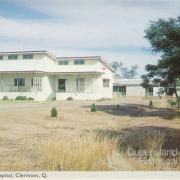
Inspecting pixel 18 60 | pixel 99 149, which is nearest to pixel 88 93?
pixel 18 60

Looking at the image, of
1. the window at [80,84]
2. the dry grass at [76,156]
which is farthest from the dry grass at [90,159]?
the window at [80,84]

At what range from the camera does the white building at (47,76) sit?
131 ft

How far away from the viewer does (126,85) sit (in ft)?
203

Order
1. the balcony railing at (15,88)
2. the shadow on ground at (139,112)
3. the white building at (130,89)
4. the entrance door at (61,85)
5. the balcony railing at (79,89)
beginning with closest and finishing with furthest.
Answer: the shadow on ground at (139,112)
the balcony railing at (15,88)
the balcony railing at (79,89)
the entrance door at (61,85)
the white building at (130,89)

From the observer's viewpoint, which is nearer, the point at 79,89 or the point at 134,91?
the point at 79,89

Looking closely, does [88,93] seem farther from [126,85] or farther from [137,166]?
[137,166]

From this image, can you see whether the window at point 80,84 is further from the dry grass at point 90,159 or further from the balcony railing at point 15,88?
the dry grass at point 90,159

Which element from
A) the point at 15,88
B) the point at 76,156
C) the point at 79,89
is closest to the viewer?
the point at 76,156

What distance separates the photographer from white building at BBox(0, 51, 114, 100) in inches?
1569

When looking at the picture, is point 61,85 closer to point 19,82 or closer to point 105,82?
point 19,82

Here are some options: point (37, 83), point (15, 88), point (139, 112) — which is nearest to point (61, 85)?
point (37, 83)

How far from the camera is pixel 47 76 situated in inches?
1617

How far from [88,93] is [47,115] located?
822 inches

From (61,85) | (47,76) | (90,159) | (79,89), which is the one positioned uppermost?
(47,76)
